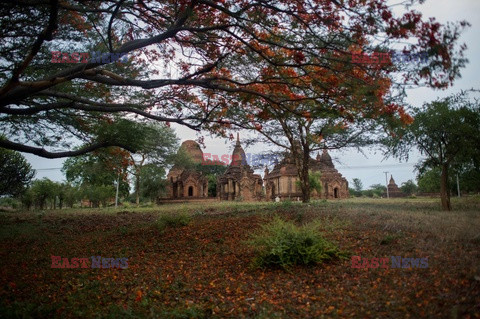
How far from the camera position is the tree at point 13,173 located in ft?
71.4

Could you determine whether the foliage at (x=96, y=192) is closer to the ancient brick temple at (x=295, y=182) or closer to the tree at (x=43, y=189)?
the tree at (x=43, y=189)

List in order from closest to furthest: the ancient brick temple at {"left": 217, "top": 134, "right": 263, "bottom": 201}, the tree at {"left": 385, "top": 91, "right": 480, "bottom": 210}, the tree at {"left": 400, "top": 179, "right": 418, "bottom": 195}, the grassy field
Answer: the grassy field → the tree at {"left": 385, "top": 91, "right": 480, "bottom": 210} → the ancient brick temple at {"left": 217, "top": 134, "right": 263, "bottom": 201} → the tree at {"left": 400, "top": 179, "right": 418, "bottom": 195}

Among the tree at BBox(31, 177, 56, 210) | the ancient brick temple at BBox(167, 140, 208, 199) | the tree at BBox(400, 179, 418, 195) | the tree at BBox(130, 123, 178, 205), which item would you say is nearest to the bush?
the tree at BBox(130, 123, 178, 205)

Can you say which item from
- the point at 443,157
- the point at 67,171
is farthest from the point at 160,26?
the point at 67,171

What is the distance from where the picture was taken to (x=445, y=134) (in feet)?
41.9

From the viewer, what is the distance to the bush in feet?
18.2

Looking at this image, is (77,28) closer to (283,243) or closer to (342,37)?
(342,37)

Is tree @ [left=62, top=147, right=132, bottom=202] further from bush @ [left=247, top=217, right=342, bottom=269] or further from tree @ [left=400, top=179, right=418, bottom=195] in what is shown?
tree @ [left=400, top=179, right=418, bottom=195]

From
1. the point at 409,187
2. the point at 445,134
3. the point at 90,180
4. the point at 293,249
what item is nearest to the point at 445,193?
the point at 445,134

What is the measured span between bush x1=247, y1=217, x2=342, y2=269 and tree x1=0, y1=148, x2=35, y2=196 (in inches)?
882

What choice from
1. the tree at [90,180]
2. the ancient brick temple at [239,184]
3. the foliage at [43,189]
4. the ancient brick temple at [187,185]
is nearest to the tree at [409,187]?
the ancient brick temple at [239,184]

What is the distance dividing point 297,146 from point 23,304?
14.1 m

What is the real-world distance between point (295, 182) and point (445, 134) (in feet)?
77.8

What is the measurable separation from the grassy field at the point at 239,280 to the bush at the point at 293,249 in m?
0.17
